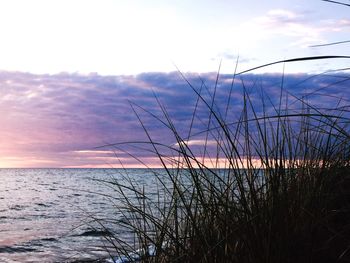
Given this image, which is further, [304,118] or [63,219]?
[63,219]

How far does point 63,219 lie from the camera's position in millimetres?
21781

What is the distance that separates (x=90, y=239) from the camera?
48.1 feet

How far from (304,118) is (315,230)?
4.91ft

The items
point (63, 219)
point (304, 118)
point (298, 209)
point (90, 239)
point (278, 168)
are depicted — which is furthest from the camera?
point (63, 219)

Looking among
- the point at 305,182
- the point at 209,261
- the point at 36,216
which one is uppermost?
the point at 305,182

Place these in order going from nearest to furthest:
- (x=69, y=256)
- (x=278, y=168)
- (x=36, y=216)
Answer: (x=278, y=168) → (x=69, y=256) → (x=36, y=216)

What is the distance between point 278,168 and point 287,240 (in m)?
0.52

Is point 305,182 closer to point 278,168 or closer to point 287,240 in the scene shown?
point 278,168

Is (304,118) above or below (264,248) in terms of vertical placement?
above

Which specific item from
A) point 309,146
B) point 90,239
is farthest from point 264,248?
point 90,239

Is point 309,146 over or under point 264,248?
over

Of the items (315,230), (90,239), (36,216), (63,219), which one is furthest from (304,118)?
(36,216)

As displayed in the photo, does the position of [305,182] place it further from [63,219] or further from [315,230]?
[63,219]

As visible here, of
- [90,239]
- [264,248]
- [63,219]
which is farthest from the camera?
[63,219]
